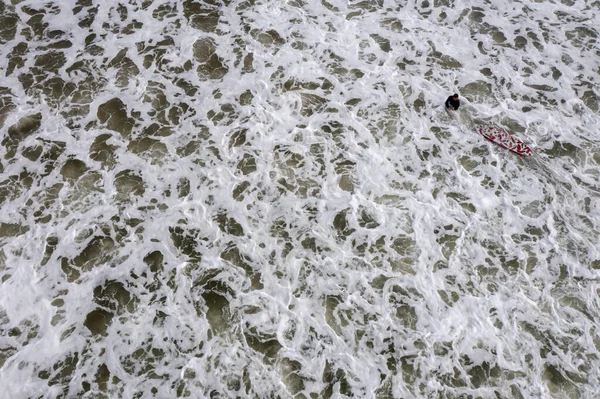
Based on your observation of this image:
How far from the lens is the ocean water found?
5844mm

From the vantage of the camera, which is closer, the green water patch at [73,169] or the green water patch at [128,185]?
the green water patch at [128,185]

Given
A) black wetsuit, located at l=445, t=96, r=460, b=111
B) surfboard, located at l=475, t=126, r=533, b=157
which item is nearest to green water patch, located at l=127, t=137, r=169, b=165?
black wetsuit, located at l=445, t=96, r=460, b=111

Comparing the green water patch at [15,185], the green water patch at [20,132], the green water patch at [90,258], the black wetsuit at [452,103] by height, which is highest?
the black wetsuit at [452,103]

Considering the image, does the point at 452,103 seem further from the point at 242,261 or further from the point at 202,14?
the point at 202,14

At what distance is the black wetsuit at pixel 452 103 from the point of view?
8109 millimetres

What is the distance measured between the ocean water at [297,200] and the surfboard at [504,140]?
128mm

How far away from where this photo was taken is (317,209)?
7.14m

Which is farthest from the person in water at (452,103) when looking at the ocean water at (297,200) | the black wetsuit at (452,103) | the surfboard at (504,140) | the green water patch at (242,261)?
the green water patch at (242,261)

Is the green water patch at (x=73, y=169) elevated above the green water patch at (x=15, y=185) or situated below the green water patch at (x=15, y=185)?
above

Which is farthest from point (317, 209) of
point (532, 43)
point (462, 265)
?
point (532, 43)

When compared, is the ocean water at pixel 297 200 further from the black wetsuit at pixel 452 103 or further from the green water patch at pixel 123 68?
the black wetsuit at pixel 452 103

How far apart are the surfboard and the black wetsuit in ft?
1.83

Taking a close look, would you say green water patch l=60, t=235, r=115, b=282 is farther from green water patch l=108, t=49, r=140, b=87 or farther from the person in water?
the person in water

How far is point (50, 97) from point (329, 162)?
541 centimetres
